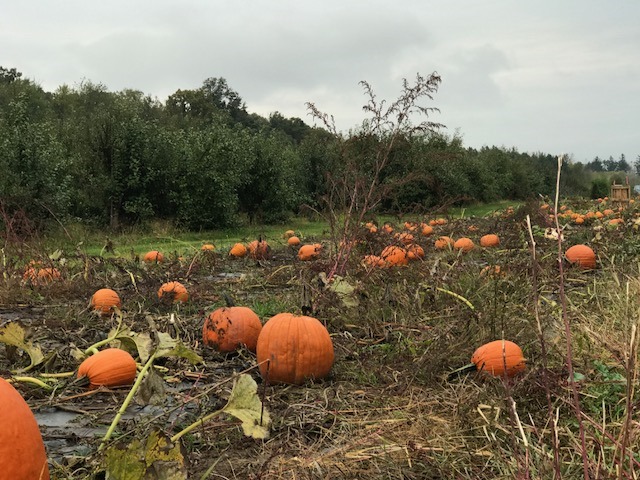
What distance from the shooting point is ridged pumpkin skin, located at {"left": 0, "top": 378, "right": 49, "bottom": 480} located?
174cm

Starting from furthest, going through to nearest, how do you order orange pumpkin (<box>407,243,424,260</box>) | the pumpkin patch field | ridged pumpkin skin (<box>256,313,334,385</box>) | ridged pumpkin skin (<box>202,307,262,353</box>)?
orange pumpkin (<box>407,243,424,260</box>) < ridged pumpkin skin (<box>202,307,262,353</box>) < ridged pumpkin skin (<box>256,313,334,385</box>) < the pumpkin patch field

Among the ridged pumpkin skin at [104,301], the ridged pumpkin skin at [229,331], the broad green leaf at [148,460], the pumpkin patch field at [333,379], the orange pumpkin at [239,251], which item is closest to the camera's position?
the broad green leaf at [148,460]

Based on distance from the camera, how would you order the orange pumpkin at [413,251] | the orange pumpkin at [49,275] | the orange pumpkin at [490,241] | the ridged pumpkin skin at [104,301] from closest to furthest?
the ridged pumpkin skin at [104,301] < the orange pumpkin at [413,251] < the orange pumpkin at [49,275] < the orange pumpkin at [490,241]

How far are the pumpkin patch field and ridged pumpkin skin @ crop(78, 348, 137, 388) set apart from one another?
0.01m

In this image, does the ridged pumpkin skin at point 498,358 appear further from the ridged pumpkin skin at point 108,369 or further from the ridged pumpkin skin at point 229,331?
the ridged pumpkin skin at point 108,369

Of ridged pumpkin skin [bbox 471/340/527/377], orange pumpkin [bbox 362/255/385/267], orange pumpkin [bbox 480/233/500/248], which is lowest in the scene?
ridged pumpkin skin [bbox 471/340/527/377]

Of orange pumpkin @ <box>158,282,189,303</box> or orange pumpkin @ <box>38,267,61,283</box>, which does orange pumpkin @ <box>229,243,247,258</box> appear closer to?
orange pumpkin @ <box>38,267,61,283</box>

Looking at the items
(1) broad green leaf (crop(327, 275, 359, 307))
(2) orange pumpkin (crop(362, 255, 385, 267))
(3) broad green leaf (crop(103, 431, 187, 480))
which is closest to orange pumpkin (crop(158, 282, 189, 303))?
(1) broad green leaf (crop(327, 275, 359, 307))

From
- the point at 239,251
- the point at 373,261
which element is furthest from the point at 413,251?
the point at 239,251

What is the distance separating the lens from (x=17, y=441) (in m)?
1.77

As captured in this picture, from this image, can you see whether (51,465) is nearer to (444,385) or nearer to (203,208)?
(444,385)

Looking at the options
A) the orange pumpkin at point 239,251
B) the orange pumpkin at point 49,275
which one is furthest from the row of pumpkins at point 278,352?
the orange pumpkin at point 239,251

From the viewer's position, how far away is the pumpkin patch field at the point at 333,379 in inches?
73.8

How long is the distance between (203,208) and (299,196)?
7449mm
